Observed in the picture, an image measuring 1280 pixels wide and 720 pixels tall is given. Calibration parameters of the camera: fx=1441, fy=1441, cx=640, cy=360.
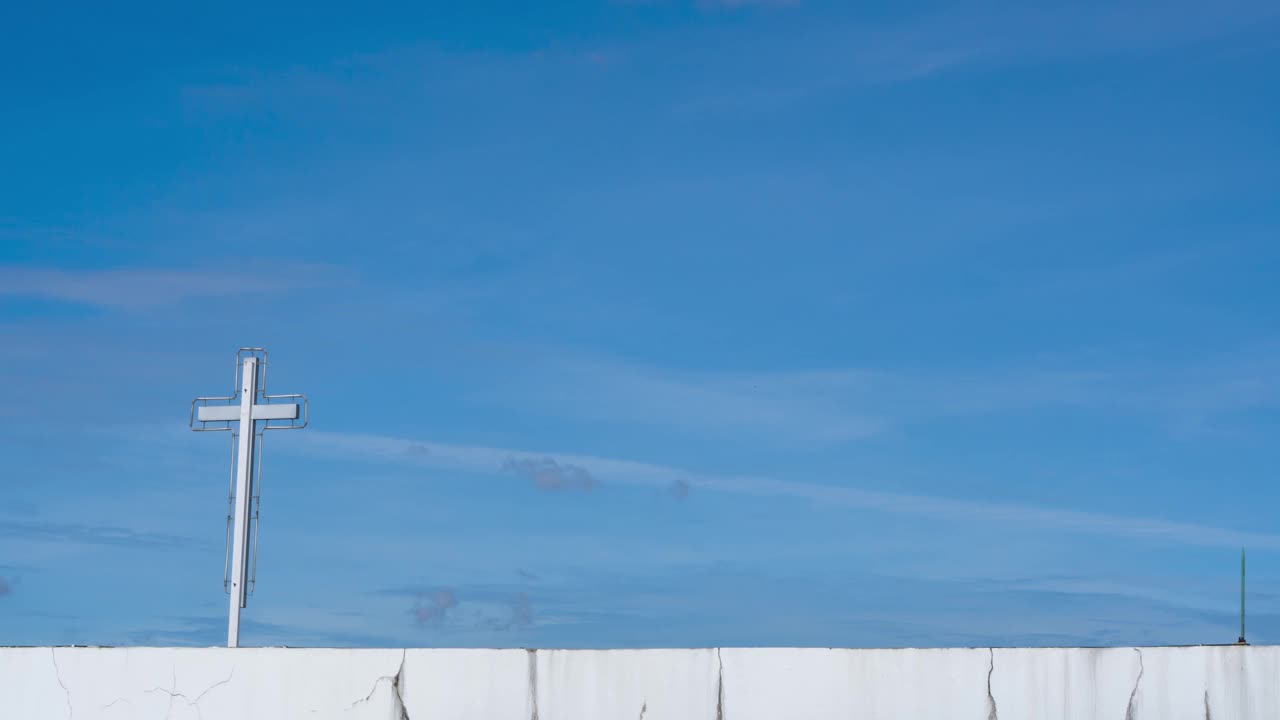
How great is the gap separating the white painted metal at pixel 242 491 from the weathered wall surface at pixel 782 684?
24.8 feet

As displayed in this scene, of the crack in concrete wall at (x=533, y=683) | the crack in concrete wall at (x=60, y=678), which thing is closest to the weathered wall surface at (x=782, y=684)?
the crack in concrete wall at (x=533, y=683)

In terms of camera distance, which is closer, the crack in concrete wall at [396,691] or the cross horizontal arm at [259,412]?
the crack in concrete wall at [396,691]

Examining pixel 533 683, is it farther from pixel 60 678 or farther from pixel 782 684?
pixel 60 678

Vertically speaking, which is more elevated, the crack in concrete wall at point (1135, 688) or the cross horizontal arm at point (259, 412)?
the cross horizontal arm at point (259, 412)

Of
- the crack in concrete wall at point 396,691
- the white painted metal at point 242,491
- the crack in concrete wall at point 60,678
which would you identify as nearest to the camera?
the crack in concrete wall at point 396,691

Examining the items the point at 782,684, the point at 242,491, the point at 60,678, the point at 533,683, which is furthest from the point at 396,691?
the point at 242,491

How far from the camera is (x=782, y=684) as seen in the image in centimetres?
893

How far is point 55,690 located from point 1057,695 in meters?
6.47

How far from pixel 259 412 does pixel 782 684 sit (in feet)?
33.0

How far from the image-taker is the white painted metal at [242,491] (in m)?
16.5

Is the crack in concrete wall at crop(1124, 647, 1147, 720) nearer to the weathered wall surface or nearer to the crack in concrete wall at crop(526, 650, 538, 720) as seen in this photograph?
the weathered wall surface

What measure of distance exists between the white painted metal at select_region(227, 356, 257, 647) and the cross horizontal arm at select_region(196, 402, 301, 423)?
100 mm

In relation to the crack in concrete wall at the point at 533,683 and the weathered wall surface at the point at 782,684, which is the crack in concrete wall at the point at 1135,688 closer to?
the weathered wall surface at the point at 782,684

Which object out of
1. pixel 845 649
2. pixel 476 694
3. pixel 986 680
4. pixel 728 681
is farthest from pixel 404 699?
pixel 986 680
